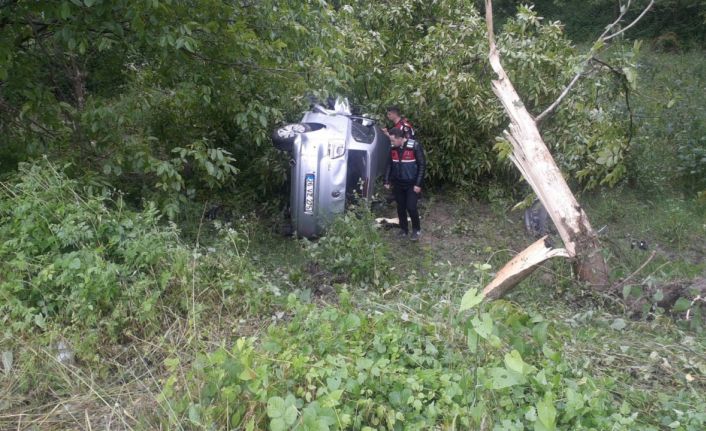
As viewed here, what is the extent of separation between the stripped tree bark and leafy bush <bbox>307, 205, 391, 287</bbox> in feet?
3.83

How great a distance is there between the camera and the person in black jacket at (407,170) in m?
7.28

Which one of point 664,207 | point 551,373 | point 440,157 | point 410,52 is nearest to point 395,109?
point 440,157

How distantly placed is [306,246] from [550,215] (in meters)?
2.35

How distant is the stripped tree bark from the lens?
4.84 metres

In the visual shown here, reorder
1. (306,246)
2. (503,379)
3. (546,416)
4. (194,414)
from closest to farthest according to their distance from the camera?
(546,416)
(503,379)
(194,414)
(306,246)

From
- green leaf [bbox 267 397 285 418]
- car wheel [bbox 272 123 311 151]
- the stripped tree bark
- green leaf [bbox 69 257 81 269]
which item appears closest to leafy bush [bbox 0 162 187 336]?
green leaf [bbox 69 257 81 269]

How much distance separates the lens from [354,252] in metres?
5.83

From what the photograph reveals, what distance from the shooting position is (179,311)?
4086 millimetres

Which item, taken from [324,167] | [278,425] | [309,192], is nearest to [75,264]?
[278,425]

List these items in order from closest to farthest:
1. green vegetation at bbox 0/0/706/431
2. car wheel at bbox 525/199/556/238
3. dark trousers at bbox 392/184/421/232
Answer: green vegetation at bbox 0/0/706/431
dark trousers at bbox 392/184/421/232
car wheel at bbox 525/199/556/238

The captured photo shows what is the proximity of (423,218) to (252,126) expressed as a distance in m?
2.53

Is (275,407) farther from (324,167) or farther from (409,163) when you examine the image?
(409,163)

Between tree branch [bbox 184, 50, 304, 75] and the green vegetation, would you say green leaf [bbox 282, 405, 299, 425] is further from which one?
tree branch [bbox 184, 50, 304, 75]

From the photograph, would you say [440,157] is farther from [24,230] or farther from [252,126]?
[24,230]
